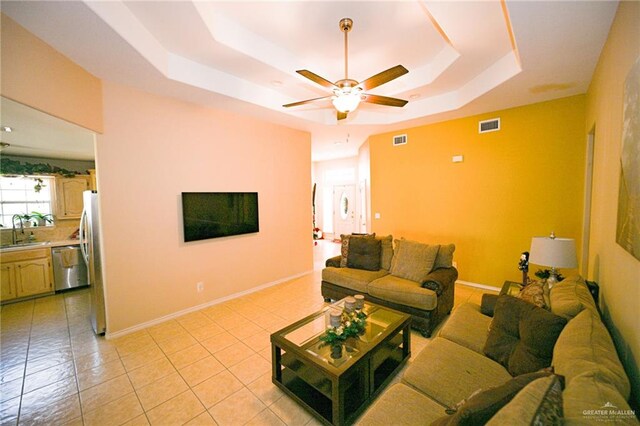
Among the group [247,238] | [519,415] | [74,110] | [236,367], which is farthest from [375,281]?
[74,110]

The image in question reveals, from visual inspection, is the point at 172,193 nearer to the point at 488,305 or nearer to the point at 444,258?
the point at 444,258

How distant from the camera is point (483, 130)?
3979 mm

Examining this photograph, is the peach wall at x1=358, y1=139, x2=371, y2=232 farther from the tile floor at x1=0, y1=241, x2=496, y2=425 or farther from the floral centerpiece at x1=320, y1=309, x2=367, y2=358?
the floral centerpiece at x1=320, y1=309, x2=367, y2=358

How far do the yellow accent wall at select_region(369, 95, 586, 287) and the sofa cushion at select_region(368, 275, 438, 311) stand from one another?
1836 millimetres

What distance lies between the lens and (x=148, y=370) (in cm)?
232

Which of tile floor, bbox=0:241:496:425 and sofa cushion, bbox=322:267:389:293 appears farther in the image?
sofa cushion, bbox=322:267:389:293

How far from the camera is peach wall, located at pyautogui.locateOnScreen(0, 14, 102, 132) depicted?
175 cm

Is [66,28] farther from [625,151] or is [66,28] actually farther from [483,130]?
[483,130]

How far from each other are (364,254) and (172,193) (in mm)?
2755

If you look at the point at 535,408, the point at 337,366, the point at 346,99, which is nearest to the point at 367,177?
the point at 346,99

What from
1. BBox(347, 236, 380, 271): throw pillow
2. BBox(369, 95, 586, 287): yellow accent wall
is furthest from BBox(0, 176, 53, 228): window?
BBox(369, 95, 586, 287): yellow accent wall

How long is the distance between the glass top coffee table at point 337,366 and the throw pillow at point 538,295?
3.13 ft

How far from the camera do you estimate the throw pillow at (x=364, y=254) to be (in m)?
3.62

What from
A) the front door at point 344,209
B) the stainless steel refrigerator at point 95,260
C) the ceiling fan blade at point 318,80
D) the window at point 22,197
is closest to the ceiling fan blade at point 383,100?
the ceiling fan blade at point 318,80
